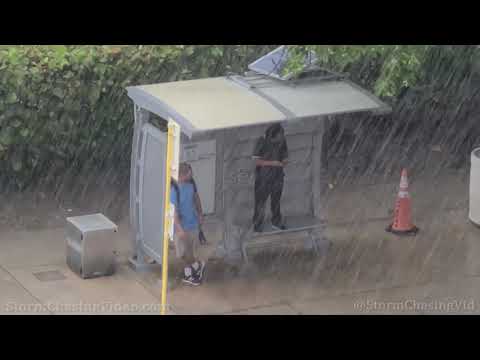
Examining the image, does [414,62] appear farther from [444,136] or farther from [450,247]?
[444,136]

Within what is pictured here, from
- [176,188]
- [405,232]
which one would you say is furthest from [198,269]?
[405,232]

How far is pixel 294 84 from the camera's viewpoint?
12.8 meters

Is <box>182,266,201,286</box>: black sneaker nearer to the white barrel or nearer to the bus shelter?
the bus shelter

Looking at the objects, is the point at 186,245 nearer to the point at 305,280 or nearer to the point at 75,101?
the point at 305,280

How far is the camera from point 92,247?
12281 mm

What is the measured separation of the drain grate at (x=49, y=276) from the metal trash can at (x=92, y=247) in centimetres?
17

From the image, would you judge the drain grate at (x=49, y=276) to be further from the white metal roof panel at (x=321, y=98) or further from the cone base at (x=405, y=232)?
the cone base at (x=405, y=232)

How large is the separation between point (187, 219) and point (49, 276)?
5.50ft

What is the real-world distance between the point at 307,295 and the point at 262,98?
87.8 inches

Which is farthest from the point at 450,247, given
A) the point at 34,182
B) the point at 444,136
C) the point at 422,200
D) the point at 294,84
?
the point at 34,182

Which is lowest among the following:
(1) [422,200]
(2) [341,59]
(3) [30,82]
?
(1) [422,200]

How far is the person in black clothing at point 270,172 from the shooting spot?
12.7 m

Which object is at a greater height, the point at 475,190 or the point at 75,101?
the point at 75,101

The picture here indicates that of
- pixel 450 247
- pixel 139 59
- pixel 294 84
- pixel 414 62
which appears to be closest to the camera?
pixel 414 62
